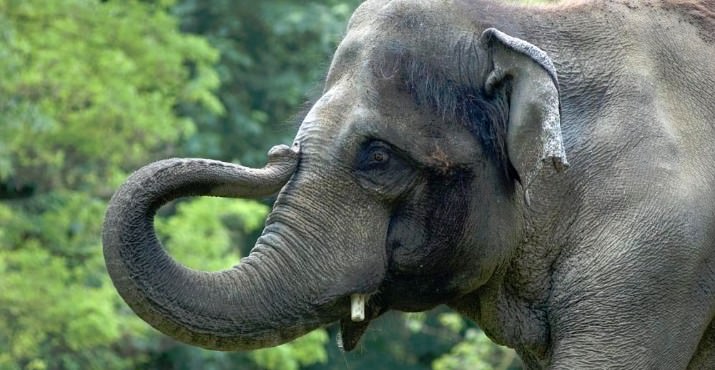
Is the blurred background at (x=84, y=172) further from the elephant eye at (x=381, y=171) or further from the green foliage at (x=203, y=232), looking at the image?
the elephant eye at (x=381, y=171)

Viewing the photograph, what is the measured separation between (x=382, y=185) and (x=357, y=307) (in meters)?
0.41

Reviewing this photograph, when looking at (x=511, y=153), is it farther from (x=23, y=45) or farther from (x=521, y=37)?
(x=23, y=45)

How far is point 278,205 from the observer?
5406 mm

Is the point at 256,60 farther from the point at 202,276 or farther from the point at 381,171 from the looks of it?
the point at 202,276

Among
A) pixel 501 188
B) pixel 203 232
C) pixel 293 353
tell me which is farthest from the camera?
pixel 293 353

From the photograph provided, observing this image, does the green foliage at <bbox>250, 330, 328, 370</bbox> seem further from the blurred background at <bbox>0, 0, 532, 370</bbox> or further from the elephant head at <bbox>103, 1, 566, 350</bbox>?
the elephant head at <bbox>103, 1, 566, 350</bbox>

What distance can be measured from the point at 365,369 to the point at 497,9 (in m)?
20.4

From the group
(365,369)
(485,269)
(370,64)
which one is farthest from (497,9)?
(365,369)

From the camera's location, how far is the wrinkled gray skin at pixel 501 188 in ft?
17.6

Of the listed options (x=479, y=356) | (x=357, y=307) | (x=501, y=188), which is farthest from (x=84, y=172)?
(x=357, y=307)

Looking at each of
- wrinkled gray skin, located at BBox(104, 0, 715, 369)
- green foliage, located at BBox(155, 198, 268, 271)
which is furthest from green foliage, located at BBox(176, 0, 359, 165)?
wrinkled gray skin, located at BBox(104, 0, 715, 369)

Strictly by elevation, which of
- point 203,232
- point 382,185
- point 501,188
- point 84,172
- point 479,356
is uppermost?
point 382,185

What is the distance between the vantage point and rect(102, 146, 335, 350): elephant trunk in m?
5.04

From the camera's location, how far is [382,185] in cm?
551
